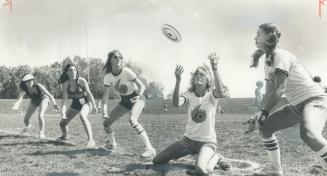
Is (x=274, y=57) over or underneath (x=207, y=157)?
over

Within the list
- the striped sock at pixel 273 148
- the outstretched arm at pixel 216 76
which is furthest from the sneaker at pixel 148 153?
the striped sock at pixel 273 148

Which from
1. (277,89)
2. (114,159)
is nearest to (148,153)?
(114,159)

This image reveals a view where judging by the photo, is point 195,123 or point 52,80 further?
point 52,80

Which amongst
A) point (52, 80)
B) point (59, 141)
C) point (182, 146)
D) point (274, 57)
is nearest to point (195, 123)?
point (182, 146)

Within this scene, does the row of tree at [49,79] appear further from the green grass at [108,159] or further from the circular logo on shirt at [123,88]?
the circular logo on shirt at [123,88]

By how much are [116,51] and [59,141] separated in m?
3.81

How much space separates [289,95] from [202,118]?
5.23ft

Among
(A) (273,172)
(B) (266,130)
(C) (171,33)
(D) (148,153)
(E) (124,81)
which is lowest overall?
(A) (273,172)

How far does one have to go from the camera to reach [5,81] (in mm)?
91750

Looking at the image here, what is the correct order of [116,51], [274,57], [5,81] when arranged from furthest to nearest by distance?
[5,81], [116,51], [274,57]

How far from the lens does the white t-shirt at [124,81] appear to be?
10.0m

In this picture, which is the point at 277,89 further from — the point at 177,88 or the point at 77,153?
the point at 77,153

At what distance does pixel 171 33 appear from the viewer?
992cm

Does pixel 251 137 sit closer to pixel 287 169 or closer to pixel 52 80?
pixel 287 169
